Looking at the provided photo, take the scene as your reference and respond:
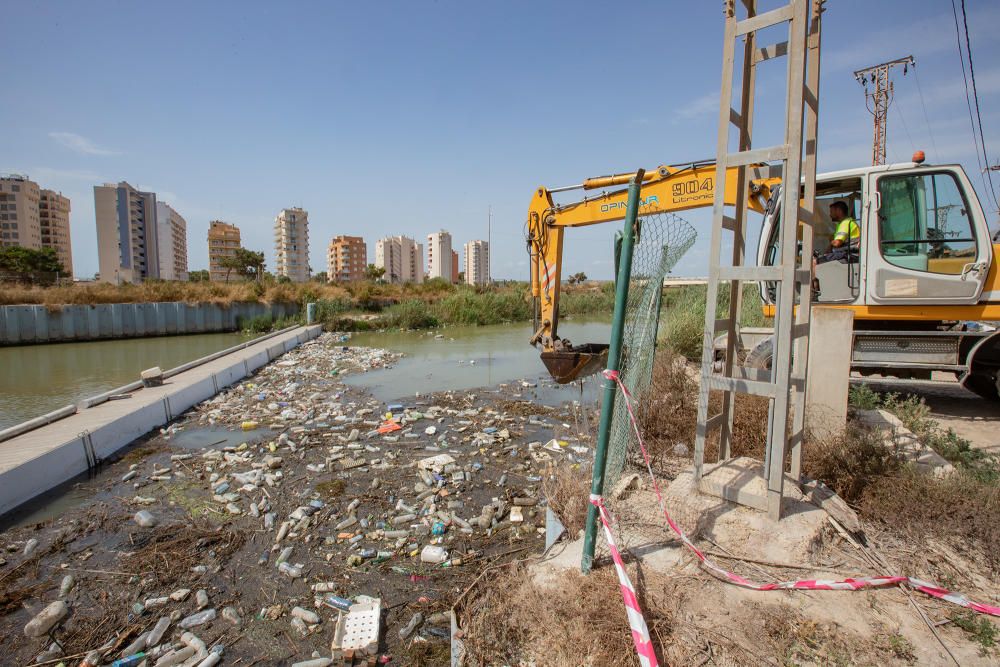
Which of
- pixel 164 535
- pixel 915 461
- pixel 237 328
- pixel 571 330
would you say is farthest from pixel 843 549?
pixel 237 328

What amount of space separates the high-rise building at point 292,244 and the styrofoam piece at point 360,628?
10100cm

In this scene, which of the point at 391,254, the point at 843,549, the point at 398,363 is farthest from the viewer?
the point at 391,254

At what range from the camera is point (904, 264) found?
18.0 ft

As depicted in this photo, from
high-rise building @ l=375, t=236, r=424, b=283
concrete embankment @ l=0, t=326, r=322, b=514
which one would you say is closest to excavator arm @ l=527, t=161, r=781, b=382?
concrete embankment @ l=0, t=326, r=322, b=514

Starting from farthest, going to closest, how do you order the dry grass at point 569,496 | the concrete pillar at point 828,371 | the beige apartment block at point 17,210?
1. the beige apartment block at point 17,210
2. the concrete pillar at point 828,371
3. the dry grass at point 569,496

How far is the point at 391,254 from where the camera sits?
110 meters

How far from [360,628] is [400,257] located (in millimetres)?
115178

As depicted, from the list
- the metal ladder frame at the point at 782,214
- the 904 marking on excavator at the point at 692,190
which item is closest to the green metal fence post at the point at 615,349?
the metal ladder frame at the point at 782,214

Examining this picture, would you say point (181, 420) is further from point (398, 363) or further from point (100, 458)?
point (398, 363)

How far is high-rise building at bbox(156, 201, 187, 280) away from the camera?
108812mm

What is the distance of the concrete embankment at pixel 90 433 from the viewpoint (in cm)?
454

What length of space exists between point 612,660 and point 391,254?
113 metres

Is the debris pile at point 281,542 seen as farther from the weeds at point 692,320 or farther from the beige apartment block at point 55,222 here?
the beige apartment block at point 55,222

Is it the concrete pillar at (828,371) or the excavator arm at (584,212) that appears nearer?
the concrete pillar at (828,371)
